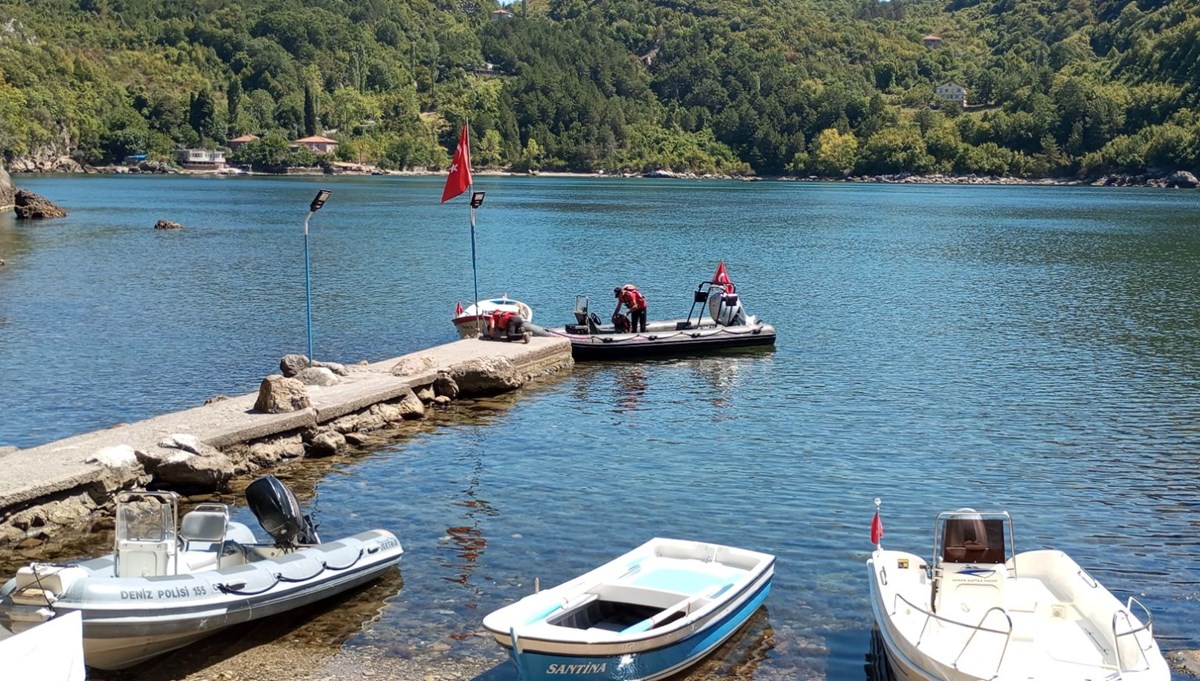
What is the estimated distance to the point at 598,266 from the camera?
62.6 meters

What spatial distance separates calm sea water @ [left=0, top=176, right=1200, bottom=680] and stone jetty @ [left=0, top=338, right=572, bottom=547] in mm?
1154

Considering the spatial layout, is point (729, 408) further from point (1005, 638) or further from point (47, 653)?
point (47, 653)

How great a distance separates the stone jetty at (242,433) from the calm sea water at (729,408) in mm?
1154

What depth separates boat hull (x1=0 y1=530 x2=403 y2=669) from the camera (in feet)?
42.0

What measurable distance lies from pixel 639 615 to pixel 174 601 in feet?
16.5

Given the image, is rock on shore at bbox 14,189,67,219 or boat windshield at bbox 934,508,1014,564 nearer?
boat windshield at bbox 934,508,1014,564

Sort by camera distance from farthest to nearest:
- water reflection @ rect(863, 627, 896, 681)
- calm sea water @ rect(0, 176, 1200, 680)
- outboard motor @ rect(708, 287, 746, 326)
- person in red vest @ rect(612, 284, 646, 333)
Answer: outboard motor @ rect(708, 287, 746, 326)
person in red vest @ rect(612, 284, 646, 333)
calm sea water @ rect(0, 176, 1200, 680)
water reflection @ rect(863, 627, 896, 681)

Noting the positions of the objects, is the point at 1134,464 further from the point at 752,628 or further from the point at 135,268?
the point at 135,268

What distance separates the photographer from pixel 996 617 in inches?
502

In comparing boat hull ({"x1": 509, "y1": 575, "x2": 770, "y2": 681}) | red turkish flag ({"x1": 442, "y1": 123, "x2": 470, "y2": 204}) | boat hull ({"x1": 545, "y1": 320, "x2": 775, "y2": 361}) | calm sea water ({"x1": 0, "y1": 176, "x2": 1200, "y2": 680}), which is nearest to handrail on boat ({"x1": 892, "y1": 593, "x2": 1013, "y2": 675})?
calm sea water ({"x1": 0, "y1": 176, "x2": 1200, "y2": 680})

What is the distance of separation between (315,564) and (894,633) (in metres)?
6.91

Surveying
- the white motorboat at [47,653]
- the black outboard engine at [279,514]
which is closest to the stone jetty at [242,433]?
the black outboard engine at [279,514]

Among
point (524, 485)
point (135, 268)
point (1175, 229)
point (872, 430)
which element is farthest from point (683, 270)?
point (1175, 229)

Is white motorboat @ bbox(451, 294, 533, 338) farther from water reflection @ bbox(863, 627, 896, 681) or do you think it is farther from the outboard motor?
water reflection @ bbox(863, 627, 896, 681)
